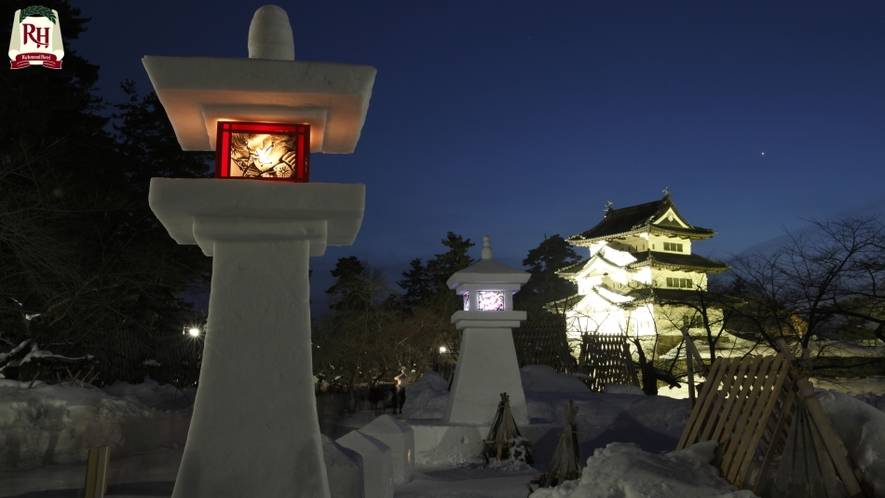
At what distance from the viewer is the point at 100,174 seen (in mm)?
19266

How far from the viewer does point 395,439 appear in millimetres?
10156

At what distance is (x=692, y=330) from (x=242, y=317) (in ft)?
107

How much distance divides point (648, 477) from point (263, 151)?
4132mm

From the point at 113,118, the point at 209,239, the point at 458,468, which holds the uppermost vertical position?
the point at 113,118

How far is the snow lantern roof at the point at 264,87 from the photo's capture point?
4.80 m

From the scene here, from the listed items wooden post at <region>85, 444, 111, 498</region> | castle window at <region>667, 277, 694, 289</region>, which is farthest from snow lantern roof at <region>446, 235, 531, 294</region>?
castle window at <region>667, 277, 694, 289</region>

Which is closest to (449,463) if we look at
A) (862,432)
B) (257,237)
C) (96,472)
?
(862,432)

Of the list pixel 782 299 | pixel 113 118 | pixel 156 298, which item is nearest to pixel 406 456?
pixel 782 299

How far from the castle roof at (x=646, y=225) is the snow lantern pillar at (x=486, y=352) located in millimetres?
27704

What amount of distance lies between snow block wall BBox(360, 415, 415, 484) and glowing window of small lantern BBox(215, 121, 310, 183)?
5.80m

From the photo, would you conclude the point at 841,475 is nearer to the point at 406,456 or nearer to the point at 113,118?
the point at 406,456

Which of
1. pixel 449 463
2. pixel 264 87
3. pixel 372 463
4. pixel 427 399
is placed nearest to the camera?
pixel 264 87

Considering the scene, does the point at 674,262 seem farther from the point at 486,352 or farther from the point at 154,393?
the point at 154,393

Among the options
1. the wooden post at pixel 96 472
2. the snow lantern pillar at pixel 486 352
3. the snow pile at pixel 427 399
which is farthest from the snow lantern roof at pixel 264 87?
the snow pile at pixel 427 399
